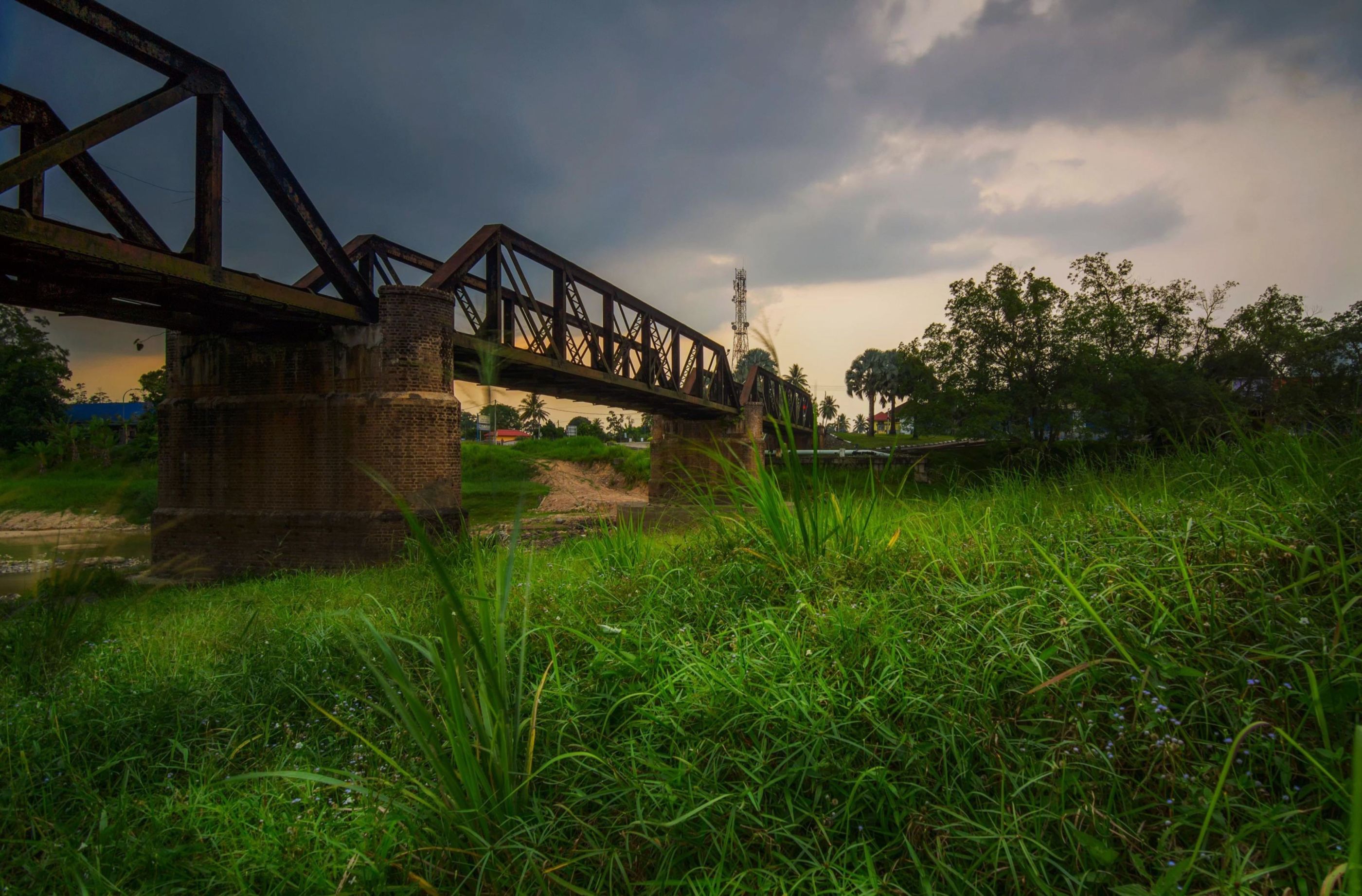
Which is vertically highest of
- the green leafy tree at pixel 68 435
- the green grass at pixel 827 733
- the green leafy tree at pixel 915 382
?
the green leafy tree at pixel 915 382

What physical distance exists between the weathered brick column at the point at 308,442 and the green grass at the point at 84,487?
4.10ft

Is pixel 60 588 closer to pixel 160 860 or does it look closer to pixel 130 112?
pixel 160 860

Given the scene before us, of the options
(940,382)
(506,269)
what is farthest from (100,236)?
(940,382)

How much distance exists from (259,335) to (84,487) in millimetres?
17708

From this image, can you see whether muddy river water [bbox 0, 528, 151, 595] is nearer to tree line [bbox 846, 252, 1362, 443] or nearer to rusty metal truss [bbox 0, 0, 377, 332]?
rusty metal truss [bbox 0, 0, 377, 332]

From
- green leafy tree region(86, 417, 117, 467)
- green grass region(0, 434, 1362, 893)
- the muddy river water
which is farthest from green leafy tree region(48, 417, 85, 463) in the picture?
green grass region(0, 434, 1362, 893)

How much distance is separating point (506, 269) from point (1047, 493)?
12900mm

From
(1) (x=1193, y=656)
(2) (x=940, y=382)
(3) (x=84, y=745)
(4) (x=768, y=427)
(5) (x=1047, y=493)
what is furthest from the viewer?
(4) (x=768, y=427)

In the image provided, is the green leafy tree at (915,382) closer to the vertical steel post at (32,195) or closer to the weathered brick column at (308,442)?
the weathered brick column at (308,442)

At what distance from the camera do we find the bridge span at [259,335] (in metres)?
9.12

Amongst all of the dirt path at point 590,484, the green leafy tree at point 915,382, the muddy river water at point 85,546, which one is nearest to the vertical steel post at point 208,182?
the muddy river water at point 85,546

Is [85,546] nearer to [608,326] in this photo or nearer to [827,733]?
[827,733]

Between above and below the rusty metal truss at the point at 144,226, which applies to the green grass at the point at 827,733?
below

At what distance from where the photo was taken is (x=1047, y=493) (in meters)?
5.27
